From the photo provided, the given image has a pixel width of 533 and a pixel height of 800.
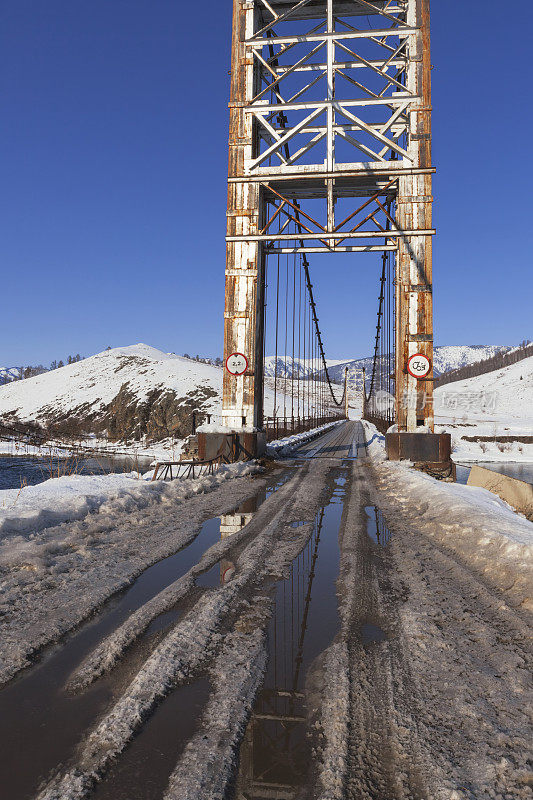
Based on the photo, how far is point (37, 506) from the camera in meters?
5.98

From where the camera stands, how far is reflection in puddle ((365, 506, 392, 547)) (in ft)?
17.5

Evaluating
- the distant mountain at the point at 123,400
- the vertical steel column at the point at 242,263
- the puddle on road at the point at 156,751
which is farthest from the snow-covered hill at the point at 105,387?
the puddle on road at the point at 156,751

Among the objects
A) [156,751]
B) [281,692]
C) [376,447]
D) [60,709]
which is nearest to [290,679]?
[281,692]

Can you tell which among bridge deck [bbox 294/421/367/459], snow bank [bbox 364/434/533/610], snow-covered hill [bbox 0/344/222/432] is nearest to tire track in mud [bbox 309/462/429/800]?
→ snow bank [bbox 364/434/533/610]

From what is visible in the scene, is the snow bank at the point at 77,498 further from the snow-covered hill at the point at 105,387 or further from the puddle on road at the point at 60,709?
the snow-covered hill at the point at 105,387

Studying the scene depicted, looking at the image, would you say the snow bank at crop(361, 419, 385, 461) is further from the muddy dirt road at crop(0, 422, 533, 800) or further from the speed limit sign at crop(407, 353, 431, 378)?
the muddy dirt road at crop(0, 422, 533, 800)

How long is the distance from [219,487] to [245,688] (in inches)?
287

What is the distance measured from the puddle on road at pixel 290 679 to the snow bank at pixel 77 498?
3162 mm

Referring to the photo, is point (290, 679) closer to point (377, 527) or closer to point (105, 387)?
point (377, 527)

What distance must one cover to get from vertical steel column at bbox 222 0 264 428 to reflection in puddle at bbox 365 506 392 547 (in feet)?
22.0

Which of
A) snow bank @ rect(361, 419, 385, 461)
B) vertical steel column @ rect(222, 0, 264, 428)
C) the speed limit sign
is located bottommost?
snow bank @ rect(361, 419, 385, 461)

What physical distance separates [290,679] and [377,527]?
385 cm

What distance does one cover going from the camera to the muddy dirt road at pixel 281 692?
1.67m

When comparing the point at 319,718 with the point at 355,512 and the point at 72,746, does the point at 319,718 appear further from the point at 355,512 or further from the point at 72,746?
the point at 355,512
